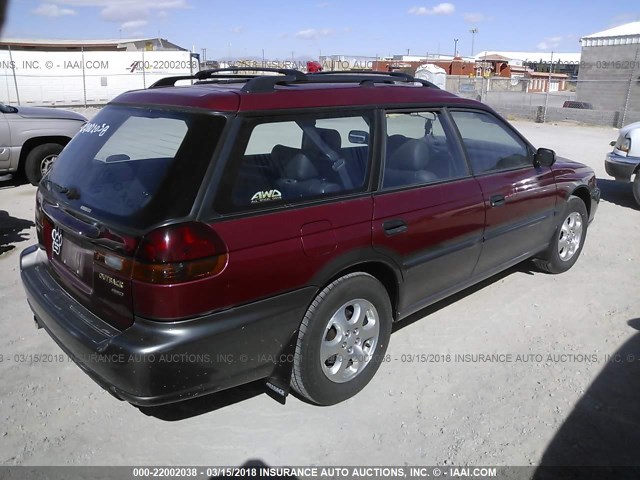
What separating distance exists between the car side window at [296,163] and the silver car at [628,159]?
5912 millimetres

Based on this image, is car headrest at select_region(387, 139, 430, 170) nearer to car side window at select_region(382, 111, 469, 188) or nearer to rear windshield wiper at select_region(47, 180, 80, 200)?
car side window at select_region(382, 111, 469, 188)

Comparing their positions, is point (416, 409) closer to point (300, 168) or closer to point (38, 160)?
point (300, 168)

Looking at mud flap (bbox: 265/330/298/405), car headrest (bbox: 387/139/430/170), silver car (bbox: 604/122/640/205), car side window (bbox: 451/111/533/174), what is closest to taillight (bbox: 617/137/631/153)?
silver car (bbox: 604/122/640/205)

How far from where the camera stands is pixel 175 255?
92.9 inches

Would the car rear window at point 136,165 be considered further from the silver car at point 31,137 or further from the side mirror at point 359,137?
the silver car at point 31,137

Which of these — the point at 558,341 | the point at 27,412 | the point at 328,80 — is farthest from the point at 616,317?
the point at 27,412

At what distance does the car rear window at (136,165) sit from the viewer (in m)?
2.48

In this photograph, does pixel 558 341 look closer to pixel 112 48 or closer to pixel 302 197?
pixel 302 197

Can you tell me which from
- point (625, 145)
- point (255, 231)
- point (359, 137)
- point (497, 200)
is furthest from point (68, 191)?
point (625, 145)

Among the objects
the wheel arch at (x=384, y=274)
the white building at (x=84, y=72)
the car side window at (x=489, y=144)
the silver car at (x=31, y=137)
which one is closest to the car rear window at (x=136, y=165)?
the wheel arch at (x=384, y=274)

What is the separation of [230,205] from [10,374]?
6.65 feet

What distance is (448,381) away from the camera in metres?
3.45

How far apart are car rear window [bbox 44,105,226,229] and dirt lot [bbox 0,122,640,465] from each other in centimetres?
121

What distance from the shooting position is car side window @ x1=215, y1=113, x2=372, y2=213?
261 centimetres
